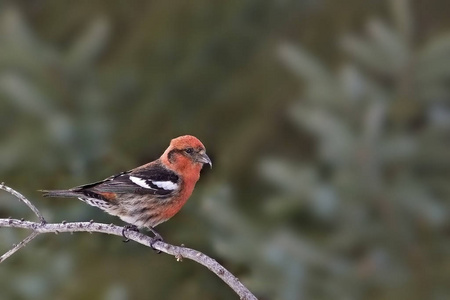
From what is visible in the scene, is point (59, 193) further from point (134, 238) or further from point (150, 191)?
point (150, 191)

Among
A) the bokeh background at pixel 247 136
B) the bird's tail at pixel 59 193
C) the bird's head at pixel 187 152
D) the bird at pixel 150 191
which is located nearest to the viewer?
the bird's tail at pixel 59 193

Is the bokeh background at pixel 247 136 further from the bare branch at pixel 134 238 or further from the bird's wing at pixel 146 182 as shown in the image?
the bare branch at pixel 134 238

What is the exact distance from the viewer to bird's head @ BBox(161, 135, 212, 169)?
1401 mm

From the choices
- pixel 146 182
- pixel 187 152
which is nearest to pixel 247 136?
pixel 146 182

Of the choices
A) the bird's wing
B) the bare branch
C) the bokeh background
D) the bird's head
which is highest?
the bokeh background

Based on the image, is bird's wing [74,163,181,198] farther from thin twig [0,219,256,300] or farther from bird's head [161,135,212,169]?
thin twig [0,219,256,300]

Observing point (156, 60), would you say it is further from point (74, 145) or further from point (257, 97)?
point (74, 145)

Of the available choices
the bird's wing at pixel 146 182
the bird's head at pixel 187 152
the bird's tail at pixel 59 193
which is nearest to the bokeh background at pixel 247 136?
the bird's wing at pixel 146 182

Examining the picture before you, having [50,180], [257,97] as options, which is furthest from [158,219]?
[257,97]

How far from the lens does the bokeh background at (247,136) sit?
2.81 meters

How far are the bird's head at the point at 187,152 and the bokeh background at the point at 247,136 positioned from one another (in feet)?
3.62

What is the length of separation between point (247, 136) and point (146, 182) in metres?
2.19

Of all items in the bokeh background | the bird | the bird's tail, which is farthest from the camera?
the bokeh background

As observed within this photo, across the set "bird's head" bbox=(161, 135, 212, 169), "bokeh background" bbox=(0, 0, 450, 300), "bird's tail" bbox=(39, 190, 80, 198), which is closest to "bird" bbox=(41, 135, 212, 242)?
"bird's head" bbox=(161, 135, 212, 169)
